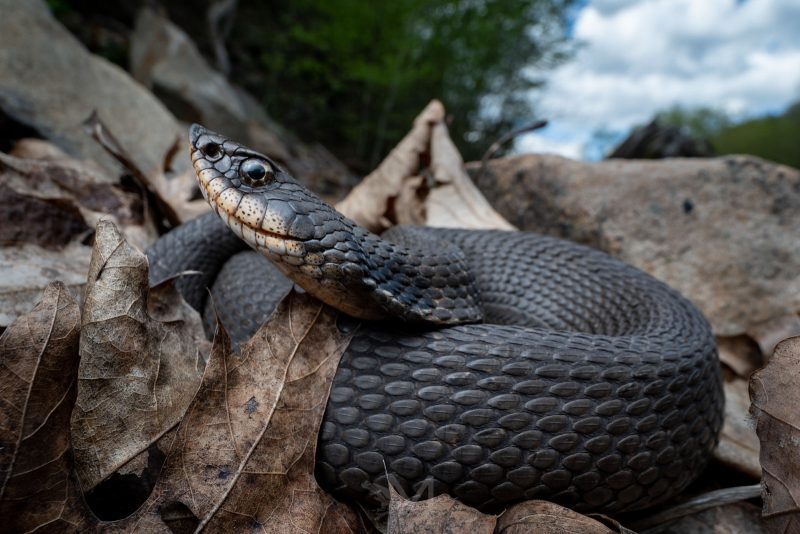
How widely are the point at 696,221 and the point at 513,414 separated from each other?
376 cm

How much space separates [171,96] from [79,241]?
29.5 ft

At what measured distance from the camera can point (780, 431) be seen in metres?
1.91

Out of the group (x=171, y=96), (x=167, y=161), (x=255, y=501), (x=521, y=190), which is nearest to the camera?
(x=255, y=501)

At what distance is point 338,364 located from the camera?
224 cm

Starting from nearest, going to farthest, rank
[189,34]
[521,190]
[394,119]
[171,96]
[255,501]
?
1. [255,501]
2. [521,190]
3. [171,96]
4. [189,34]
5. [394,119]

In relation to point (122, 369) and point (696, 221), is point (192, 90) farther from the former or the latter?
point (122, 369)

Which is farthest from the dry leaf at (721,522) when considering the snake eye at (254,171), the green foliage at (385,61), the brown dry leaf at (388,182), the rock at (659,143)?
the green foliage at (385,61)

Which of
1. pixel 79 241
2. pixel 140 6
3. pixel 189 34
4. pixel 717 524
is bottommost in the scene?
pixel 189 34

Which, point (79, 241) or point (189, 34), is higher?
point (79, 241)

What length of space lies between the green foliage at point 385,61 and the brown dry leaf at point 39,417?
13.8 m

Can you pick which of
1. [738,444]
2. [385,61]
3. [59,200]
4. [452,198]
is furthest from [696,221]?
[385,61]

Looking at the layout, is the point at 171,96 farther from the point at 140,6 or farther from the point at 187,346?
the point at 187,346

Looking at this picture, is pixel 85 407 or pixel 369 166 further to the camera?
pixel 369 166

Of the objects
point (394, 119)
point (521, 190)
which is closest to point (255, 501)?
point (521, 190)
